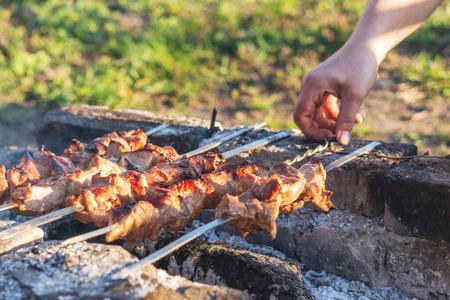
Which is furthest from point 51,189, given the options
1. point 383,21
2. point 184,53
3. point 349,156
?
point 184,53

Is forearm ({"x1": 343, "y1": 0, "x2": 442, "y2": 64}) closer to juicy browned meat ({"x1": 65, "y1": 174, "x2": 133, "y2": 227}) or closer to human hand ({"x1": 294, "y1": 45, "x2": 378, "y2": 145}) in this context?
human hand ({"x1": 294, "y1": 45, "x2": 378, "y2": 145})

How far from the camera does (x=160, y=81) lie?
22.1ft

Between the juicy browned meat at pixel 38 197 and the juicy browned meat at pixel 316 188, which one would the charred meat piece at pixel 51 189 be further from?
the juicy browned meat at pixel 316 188

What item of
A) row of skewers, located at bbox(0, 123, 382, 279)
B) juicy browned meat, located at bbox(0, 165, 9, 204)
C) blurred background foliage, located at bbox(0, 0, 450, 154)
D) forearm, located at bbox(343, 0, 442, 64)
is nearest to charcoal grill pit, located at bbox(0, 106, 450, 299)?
row of skewers, located at bbox(0, 123, 382, 279)

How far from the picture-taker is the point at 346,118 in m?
2.88

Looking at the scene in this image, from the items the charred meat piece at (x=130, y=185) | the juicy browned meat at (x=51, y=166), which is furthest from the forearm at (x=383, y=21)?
the juicy browned meat at (x=51, y=166)

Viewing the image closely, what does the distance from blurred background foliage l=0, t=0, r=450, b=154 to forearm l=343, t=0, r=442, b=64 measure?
2.85m

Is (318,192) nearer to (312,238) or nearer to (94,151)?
(312,238)

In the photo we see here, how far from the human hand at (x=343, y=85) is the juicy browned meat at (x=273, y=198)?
665 mm

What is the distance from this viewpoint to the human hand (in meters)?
2.83

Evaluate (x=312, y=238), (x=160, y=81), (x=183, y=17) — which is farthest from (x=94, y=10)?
(x=312, y=238)

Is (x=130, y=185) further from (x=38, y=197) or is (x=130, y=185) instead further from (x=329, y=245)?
(x=329, y=245)

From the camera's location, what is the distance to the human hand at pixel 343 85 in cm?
283

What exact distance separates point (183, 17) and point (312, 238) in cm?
657
